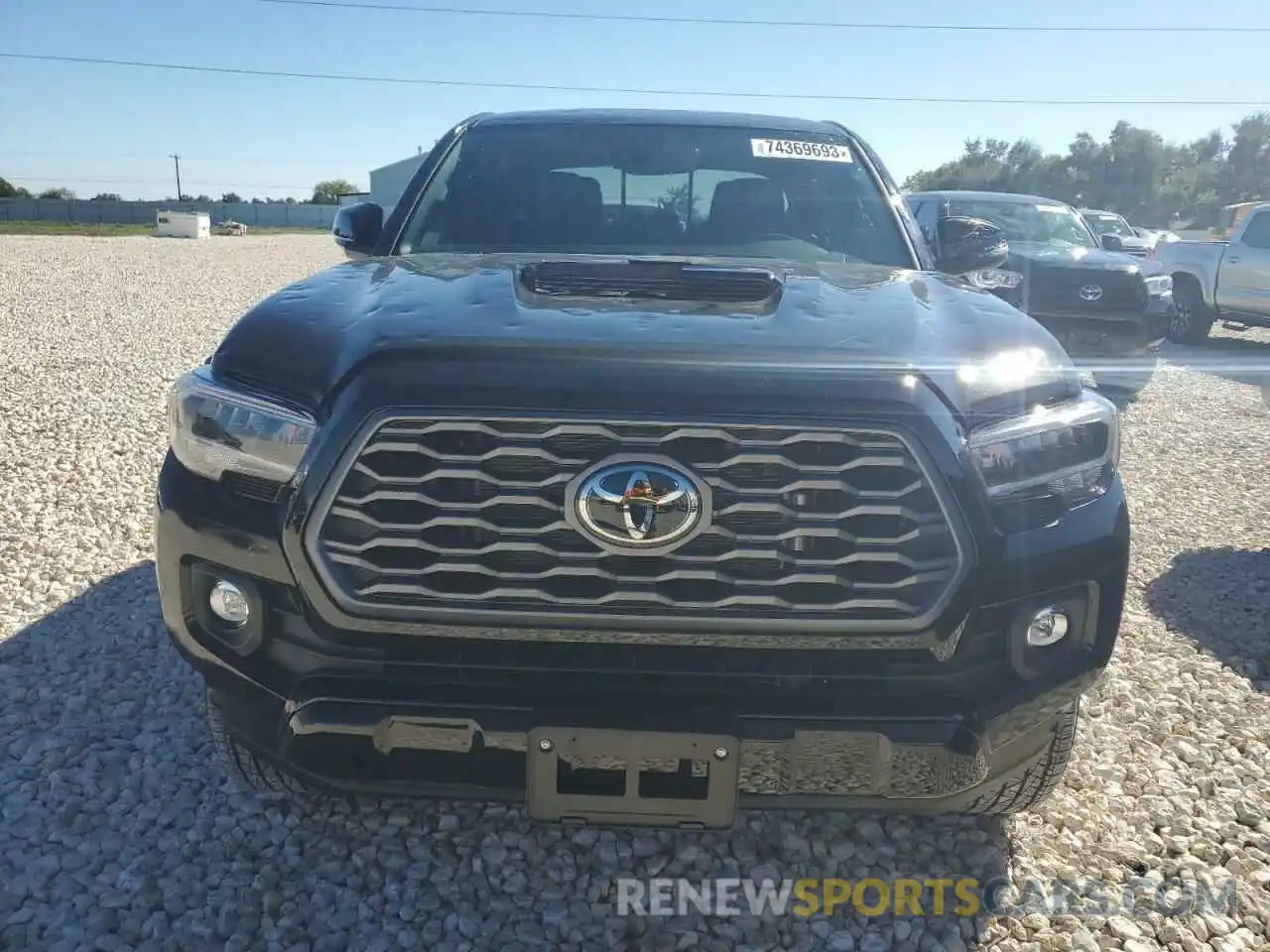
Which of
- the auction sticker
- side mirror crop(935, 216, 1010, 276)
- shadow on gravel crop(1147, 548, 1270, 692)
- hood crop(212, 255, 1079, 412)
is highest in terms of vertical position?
the auction sticker

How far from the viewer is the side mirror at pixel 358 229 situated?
352 cm

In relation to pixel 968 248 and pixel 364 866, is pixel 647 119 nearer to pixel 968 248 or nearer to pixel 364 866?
pixel 968 248

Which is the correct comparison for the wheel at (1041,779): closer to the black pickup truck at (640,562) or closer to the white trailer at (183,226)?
the black pickup truck at (640,562)

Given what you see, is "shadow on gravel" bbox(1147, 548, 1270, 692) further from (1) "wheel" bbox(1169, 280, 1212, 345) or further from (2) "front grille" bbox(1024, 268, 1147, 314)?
(1) "wheel" bbox(1169, 280, 1212, 345)

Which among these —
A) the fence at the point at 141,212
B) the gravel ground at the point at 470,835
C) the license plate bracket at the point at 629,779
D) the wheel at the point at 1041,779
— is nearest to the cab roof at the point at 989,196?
the gravel ground at the point at 470,835

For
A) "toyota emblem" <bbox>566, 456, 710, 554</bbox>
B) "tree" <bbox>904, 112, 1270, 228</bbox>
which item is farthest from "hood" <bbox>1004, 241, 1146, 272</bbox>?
"tree" <bbox>904, 112, 1270, 228</bbox>

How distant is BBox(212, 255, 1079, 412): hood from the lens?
206cm

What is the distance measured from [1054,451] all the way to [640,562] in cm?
88

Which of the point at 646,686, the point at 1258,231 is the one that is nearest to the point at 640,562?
the point at 646,686

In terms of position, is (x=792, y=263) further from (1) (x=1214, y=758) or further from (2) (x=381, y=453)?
(1) (x=1214, y=758)

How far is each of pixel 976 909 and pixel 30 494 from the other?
5211 mm

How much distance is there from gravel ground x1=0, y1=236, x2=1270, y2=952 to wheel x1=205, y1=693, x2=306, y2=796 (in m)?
0.21

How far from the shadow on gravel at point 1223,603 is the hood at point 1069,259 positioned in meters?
5.21

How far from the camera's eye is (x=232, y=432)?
2.13 meters
